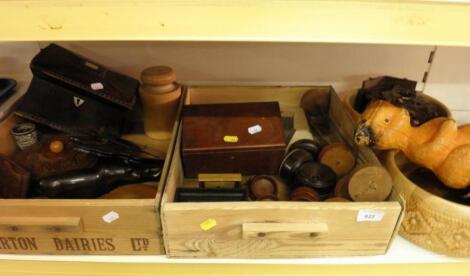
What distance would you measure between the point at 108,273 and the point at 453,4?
0.66m

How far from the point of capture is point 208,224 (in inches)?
23.0

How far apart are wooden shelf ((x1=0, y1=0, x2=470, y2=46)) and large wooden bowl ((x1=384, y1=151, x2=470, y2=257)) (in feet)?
0.88

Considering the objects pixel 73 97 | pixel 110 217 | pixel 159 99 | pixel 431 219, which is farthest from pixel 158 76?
pixel 431 219

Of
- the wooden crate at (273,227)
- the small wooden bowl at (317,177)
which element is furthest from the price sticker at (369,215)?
the small wooden bowl at (317,177)

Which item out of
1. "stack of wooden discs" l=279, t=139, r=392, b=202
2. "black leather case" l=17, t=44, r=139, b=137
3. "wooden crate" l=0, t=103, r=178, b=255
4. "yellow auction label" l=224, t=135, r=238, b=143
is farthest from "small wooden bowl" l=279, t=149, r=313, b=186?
"black leather case" l=17, t=44, r=139, b=137

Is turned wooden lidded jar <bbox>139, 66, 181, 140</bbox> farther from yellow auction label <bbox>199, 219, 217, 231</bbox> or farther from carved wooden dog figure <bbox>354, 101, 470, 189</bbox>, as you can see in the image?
carved wooden dog figure <bbox>354, 101, 470, 189</bbox>

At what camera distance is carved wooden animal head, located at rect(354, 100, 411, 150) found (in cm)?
61

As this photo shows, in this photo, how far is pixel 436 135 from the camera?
60 centimetres

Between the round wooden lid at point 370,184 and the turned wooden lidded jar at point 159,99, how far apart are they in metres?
0.42

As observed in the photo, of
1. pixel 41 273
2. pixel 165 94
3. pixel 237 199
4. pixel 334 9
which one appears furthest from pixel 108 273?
pixel 334 9

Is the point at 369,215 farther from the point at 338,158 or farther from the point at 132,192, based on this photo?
the point at 132,192

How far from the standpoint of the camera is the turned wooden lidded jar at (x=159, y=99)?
2.55 ft

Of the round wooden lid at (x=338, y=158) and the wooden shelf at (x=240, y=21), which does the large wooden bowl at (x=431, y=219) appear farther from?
the wooden shelf at (x=240, y=21)

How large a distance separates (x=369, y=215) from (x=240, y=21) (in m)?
0.37
